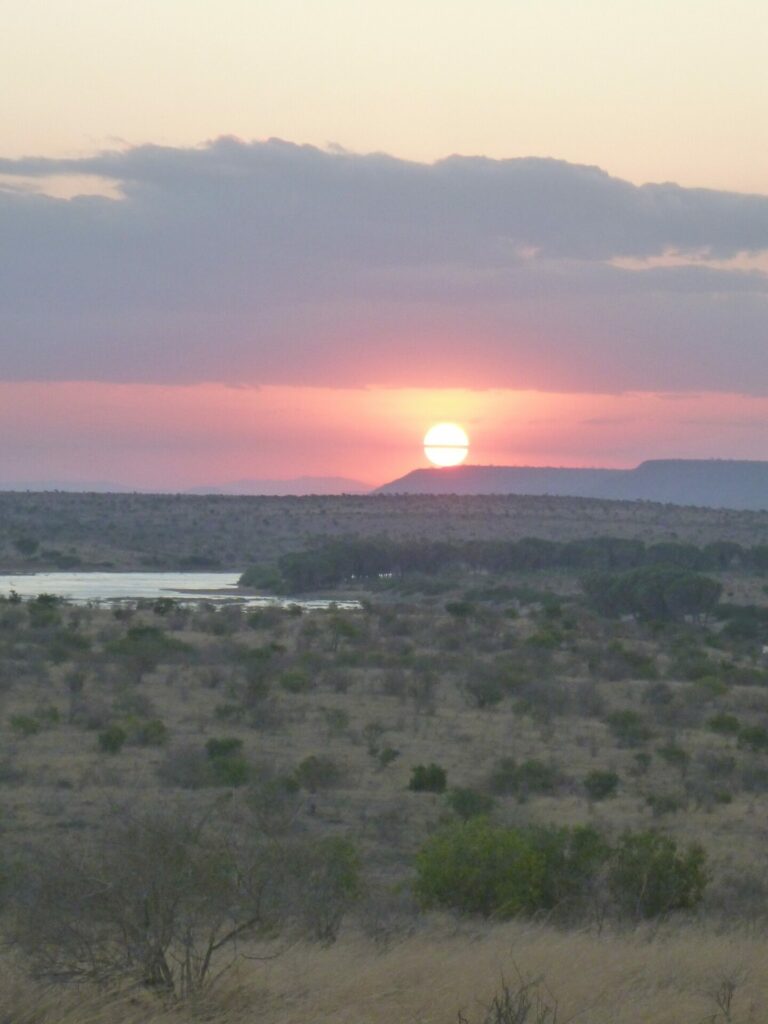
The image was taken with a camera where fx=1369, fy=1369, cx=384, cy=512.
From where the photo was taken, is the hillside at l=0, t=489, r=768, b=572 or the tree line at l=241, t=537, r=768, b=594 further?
the hillside at l=0, t=489, r=768, b=572

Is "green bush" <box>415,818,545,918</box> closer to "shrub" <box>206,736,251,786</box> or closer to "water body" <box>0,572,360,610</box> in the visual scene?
"shrub" <box>206,736,251,786</box>

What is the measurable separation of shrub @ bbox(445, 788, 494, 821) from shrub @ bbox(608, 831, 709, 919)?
555 cm

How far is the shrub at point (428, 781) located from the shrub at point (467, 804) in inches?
67.2

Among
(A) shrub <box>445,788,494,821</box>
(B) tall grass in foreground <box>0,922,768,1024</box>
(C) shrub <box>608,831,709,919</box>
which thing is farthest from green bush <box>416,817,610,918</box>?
(A) shrub <box>445,788,494,821</box>

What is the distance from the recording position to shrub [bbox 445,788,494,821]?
851 inches

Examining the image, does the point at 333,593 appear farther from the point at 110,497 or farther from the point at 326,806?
the point at 110,497

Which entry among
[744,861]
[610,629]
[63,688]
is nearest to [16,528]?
[610,629]

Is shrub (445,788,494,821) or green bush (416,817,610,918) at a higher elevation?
green bush (416,817,610,918)

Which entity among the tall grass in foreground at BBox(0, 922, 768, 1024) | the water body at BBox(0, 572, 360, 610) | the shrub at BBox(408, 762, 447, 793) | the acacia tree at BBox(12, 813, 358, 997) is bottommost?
the shrub at BBox(408, 762, 447, 793)

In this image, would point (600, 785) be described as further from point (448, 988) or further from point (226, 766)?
point (448, 988)

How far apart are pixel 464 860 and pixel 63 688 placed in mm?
19845

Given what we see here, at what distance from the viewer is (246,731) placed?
1139 inches

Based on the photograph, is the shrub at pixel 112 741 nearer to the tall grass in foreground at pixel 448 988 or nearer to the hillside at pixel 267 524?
the tall grass in foreground at pixel 448 988

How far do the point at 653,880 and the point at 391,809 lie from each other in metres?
7.41
